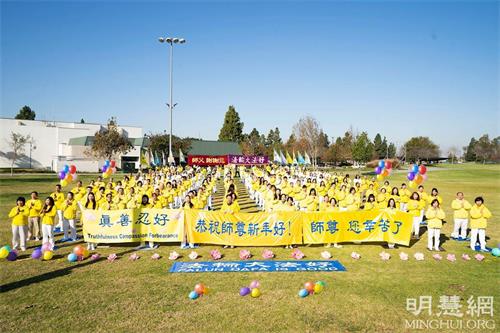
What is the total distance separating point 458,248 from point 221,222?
8.79 m

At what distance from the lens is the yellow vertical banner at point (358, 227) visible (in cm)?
1223

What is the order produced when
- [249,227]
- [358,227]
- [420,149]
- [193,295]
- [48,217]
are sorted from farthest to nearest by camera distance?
[420,149], [358,227], [249,227], [48,217], [193,295]

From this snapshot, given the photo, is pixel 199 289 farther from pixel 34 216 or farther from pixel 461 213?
pixel 461 213

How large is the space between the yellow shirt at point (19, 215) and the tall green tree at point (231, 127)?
86493 millimetres

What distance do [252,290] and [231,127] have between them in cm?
9115

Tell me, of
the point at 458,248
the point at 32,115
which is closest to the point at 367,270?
the point at 458,248

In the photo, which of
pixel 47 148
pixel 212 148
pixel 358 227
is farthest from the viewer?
pixel 212 148

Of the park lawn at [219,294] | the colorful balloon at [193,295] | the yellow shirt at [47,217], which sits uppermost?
the yellow shirt at [47,217]

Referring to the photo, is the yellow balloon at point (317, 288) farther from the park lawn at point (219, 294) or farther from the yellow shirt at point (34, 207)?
the yellow shirt at point (34, 207)

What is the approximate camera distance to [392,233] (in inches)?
488

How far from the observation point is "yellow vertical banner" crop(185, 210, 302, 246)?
39.5 feet

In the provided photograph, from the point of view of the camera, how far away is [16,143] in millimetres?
62594

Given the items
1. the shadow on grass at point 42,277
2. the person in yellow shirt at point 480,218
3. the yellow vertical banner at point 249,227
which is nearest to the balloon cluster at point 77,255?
the shadow on grass at point 42,277

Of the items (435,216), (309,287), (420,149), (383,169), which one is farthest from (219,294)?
(420,149)
